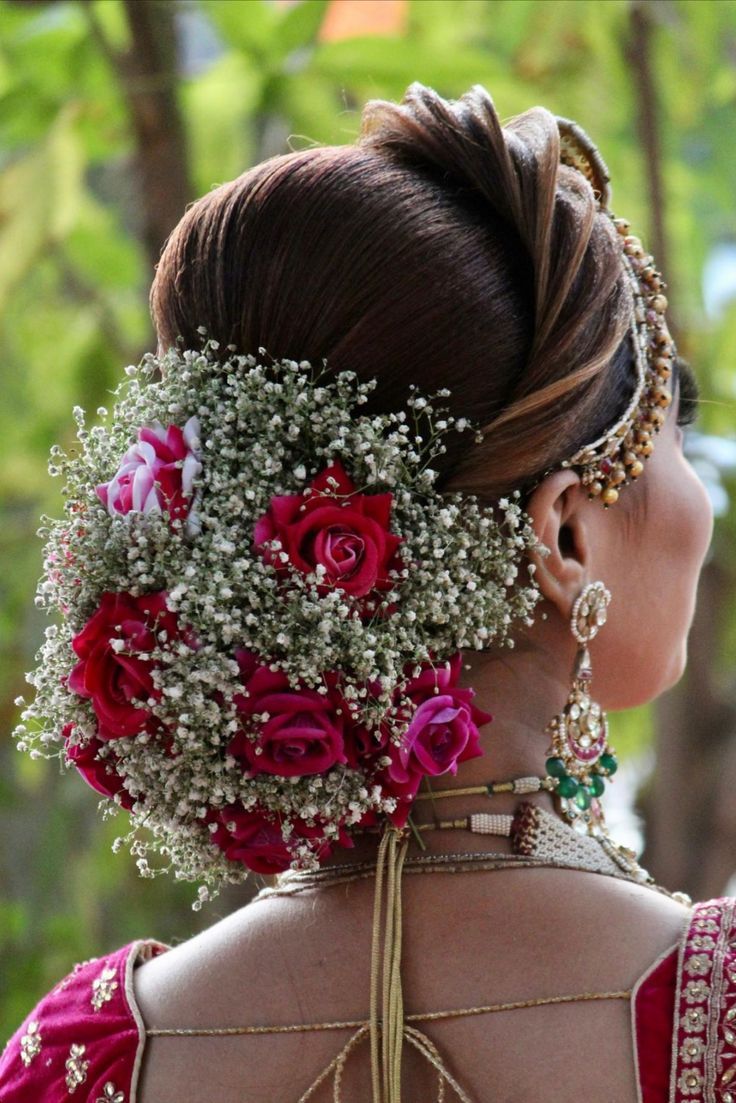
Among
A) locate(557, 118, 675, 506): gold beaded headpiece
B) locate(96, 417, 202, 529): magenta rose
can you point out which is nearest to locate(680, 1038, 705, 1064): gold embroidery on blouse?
locate(557, 118, 675, 506): gold beaded headpiece

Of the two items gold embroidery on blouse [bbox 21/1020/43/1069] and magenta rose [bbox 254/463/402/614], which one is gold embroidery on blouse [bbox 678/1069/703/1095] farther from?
gold embroidery on blouse [bbox 21/1020/43/1069]

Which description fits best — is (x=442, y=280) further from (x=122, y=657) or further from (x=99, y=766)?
(x=99, y=766)

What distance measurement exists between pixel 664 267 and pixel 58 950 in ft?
7.76

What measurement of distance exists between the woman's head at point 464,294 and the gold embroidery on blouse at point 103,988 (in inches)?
26.1

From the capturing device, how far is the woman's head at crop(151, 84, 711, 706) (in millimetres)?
1560

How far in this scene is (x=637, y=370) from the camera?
5.70ft

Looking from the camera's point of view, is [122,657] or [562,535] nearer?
[122,657]

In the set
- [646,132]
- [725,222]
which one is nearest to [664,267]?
[646,132]

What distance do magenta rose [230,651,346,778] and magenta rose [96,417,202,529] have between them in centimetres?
20

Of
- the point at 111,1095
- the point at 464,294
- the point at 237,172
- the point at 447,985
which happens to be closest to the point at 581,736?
the point at 447,985

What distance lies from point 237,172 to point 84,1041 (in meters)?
2.61

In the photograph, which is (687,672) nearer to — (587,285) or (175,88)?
(175,88)

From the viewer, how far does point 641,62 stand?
3600mm

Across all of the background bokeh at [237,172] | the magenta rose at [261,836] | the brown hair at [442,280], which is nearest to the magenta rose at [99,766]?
the magenta rose at [261,836]
